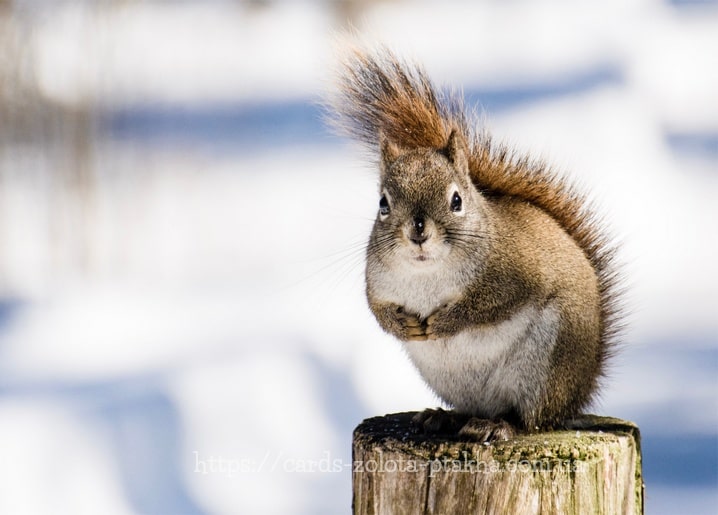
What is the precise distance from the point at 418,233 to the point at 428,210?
9 centimetres

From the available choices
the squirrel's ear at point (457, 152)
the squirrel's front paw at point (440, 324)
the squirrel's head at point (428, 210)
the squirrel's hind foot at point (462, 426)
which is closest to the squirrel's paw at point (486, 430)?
the squirrel's hind foot at point (462, 426)

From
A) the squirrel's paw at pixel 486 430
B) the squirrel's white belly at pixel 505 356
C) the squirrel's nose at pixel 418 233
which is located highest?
the squirrel's nose at pixel 418 233

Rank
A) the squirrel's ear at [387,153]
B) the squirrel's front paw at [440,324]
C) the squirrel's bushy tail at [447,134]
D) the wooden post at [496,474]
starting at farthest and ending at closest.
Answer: the squirrel's bushy tail at [447,134] < the squirrel's ear at [387,153] < the squirrel's front paw at [440,324] < the wooden post at [496,474]

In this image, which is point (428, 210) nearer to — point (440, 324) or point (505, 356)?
point (440, 324)

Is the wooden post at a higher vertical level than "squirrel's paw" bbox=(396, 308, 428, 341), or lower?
lower

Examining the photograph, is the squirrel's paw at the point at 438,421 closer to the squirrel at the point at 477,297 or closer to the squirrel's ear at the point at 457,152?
the squirrel at the point at 477,297

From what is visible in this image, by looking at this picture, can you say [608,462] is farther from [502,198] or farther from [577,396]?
[502,198]

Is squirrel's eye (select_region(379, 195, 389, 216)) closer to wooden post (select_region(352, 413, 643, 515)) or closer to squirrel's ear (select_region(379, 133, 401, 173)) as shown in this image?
squirrel's ear (select_region(379, 133, 401, 173))

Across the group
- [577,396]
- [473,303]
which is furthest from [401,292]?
[577,396]

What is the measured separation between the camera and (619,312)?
92.6 inches

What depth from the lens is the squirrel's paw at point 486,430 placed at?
196 centimetres

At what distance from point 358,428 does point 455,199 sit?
57cm

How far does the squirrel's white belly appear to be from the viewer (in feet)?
6.66

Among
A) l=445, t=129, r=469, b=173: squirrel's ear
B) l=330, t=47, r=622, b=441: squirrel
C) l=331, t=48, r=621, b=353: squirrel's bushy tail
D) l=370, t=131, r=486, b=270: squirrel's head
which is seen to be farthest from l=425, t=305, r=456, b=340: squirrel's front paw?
l=331, t=48, r=621, b=353: squirrel's bushy tail
